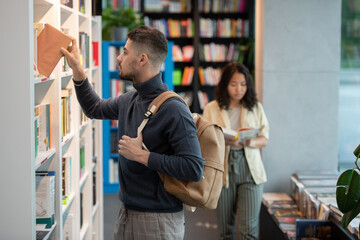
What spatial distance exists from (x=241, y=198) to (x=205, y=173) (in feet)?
5.81

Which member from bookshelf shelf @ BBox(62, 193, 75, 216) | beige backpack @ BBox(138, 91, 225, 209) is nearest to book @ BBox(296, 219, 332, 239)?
bookshelf shelf @ BBox(62, 193, 75, 216)

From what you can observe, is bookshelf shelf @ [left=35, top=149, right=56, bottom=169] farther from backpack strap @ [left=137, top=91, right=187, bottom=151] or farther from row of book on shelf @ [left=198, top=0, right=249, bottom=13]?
row of book on shelf @ [left=198, top=0, right=249, bottom=13]

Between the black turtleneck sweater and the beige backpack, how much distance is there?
0.13ft

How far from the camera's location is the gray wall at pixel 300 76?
5266 millimetres

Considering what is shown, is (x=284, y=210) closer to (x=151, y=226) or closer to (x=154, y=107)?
(x=151, y=226)

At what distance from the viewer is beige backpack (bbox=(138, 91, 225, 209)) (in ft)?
7.91

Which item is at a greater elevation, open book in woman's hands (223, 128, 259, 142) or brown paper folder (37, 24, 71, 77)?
brown paper folder (37, 24, 71, 77)

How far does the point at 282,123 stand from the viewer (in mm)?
5297

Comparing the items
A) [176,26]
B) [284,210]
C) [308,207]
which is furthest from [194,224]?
[176,26]

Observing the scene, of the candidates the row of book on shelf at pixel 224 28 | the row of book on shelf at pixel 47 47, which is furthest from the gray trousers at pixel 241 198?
the row of book on shelf at pixel 224 28

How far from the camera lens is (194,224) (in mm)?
5590

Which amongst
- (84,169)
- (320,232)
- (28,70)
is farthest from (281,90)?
(28,70)

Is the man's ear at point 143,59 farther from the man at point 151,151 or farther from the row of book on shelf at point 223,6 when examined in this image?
the row of book on shelf at point 223,6

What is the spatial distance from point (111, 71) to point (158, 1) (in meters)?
1.87
